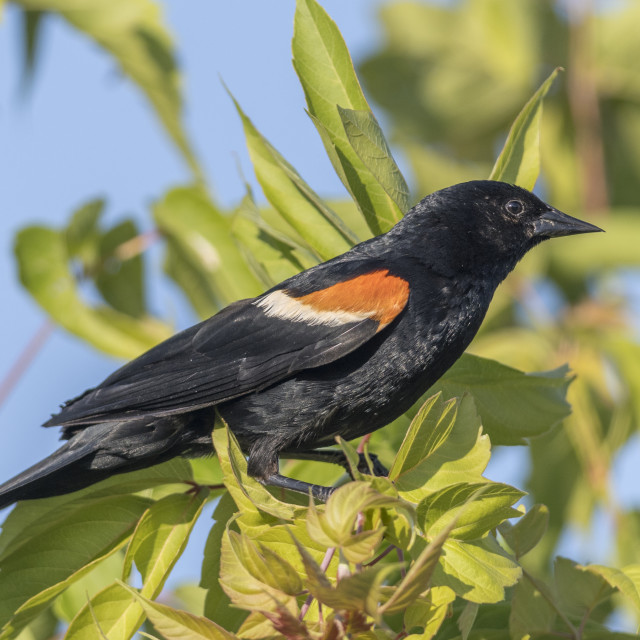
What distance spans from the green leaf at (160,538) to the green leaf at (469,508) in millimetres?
Result: 697

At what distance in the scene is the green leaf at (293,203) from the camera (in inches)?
103

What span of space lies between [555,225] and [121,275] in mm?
1699

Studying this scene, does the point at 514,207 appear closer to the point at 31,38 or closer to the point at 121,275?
the point at 121,275

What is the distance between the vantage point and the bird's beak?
125 inches

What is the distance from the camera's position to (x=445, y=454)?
6.55 ft

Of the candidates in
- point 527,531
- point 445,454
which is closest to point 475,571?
point 445,454

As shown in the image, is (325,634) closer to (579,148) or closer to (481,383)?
(481,383)

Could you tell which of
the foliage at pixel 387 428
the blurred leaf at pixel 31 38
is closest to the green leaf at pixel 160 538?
the foliage at pixel 387 428

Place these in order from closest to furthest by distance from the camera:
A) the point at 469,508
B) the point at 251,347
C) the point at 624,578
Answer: the point at 469,508
the point at 624,578
the point at 251,347

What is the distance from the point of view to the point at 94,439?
2805 millimetres

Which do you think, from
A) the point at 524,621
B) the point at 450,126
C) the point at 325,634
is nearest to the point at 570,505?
the point at 524,621

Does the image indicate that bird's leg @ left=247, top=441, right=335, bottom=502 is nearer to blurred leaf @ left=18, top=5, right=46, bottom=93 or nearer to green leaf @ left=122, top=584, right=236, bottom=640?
green leaf @ left=122, top=584, right=236, bottom=640

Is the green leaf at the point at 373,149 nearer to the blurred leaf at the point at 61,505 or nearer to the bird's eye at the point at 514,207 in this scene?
the bird's eye at the point at 514,207

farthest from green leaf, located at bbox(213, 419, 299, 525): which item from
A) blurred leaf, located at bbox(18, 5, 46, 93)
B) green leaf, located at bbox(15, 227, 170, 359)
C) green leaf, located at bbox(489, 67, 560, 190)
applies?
blurred leaf, located at bbox(18, 5, 46, 93)
